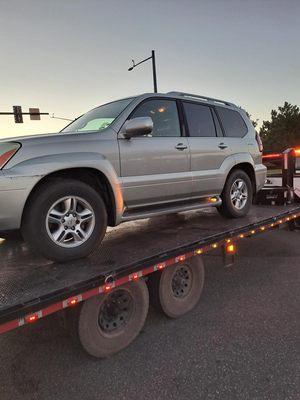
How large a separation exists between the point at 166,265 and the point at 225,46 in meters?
10.5

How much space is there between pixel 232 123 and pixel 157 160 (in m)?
1.98

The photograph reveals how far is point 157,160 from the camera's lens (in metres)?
3.92

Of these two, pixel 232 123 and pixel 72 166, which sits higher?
pixel 232 123

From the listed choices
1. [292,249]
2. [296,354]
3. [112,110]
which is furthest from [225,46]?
[296,354]

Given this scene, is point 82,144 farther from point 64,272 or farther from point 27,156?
point 64,272

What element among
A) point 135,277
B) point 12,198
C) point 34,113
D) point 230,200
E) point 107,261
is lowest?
point 135,277

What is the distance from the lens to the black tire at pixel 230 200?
4992 mm

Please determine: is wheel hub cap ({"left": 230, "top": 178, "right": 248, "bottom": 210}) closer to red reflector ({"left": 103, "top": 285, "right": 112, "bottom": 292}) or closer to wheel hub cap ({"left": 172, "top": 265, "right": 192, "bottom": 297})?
wheel hub cap ({"left": 172, "top": 265, "right": 192, "bottom": 297})

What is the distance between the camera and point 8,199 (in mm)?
2834

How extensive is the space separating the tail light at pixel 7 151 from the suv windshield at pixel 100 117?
95 centimetres

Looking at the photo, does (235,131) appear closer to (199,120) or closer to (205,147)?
(199,120)

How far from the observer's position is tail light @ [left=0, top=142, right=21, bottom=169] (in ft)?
9.59

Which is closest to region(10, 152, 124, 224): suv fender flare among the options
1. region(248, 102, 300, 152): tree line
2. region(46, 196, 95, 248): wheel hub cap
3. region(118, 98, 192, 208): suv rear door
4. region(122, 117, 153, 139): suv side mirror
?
region(118, 98, 192, 208): suv rear door

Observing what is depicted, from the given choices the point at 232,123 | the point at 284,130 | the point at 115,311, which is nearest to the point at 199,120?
the point at 232,123
